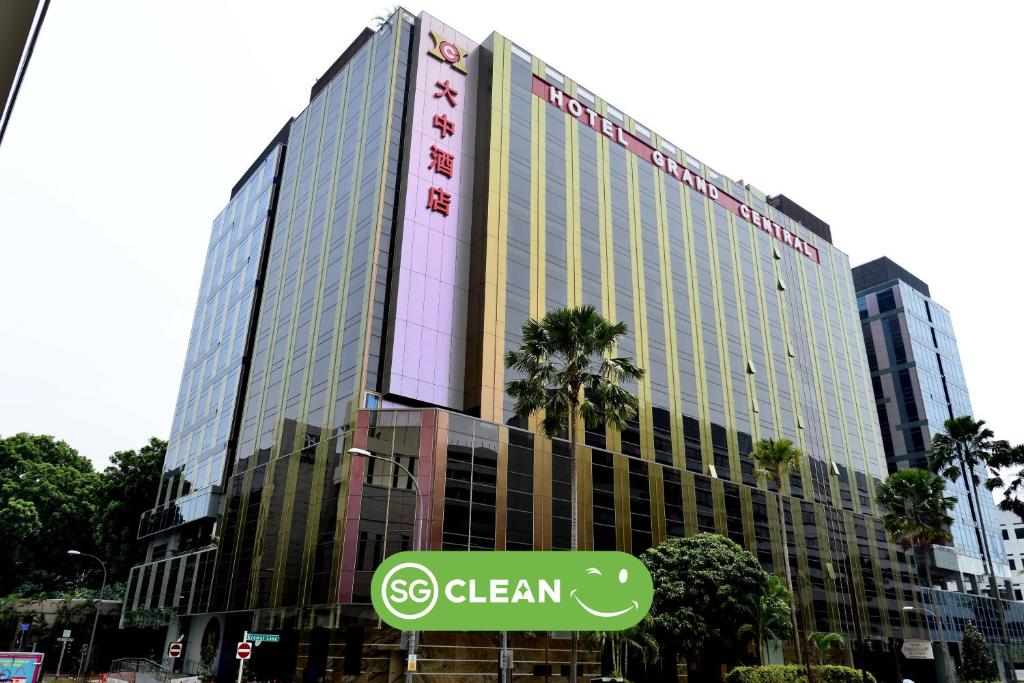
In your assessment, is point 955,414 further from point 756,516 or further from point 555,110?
point 555,110

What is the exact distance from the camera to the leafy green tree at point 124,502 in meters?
76.3

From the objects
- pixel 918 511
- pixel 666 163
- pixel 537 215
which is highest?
pixel 666 163

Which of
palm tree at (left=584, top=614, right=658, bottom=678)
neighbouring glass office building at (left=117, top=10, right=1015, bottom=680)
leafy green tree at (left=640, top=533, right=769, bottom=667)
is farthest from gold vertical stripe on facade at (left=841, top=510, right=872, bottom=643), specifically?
palm tree at (left=584, top=614, right=658, bottom=678)

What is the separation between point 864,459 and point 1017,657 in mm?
39476

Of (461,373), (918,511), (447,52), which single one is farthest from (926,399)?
(447,52)

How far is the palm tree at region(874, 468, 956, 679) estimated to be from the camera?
5881 centimetres

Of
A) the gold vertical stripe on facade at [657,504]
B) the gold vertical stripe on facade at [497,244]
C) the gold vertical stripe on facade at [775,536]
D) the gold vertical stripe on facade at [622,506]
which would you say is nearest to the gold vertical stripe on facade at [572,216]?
the gold vertical stripe on facade at [497,244]

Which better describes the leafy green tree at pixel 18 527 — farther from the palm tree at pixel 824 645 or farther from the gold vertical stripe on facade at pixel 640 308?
the palm tree at pixel 824 645

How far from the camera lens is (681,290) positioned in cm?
6762

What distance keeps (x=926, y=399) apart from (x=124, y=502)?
102 m

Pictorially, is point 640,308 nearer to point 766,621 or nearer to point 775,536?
point 775,536

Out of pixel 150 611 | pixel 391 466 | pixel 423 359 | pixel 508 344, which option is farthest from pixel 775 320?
pixel 150 611

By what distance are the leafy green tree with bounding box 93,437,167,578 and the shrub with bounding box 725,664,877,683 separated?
195 feet

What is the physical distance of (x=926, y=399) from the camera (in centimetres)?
10550
